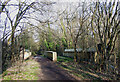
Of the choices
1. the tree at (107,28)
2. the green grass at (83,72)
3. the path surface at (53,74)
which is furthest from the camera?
the tree at (107,28)

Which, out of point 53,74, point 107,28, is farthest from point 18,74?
point 107,28

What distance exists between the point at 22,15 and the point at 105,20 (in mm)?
8274

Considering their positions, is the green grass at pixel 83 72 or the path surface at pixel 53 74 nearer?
the path surface at pixel 53 74

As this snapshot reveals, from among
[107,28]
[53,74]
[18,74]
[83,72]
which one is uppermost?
[107,28]

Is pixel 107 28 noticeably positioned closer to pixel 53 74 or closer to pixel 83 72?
pixel 83 72

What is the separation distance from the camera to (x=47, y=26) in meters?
6.38

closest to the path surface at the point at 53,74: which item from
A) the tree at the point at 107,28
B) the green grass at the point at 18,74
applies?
the green grass at the point at 18,74

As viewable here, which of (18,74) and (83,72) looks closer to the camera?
(18,74)

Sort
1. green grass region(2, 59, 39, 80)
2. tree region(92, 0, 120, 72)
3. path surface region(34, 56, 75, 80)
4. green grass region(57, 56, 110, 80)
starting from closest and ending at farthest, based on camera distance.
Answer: green grass region(2, 59, 39, 80) → path surface region(34, 56, 75, 80) → green grass region(57, 56, 110, 80) → tree region(92, 0, 120, 72)

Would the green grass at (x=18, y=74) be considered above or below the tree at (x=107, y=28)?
below

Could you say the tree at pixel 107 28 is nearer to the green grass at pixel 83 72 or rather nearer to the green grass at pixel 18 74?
the green grass at pixel 83 72

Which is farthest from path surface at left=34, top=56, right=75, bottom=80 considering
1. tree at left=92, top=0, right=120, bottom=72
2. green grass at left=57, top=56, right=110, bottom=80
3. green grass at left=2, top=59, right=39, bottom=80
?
tree at left=92, top=0, right=120, bottom=72

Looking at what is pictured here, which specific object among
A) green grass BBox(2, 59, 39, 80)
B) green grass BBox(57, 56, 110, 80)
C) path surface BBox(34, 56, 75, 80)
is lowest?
green grass BBox(57, 56, 110, 80)

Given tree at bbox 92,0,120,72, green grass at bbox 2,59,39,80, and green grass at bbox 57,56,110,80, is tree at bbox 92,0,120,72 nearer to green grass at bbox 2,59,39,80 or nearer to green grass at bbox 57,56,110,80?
green grass at bbox 57,56,110,80
